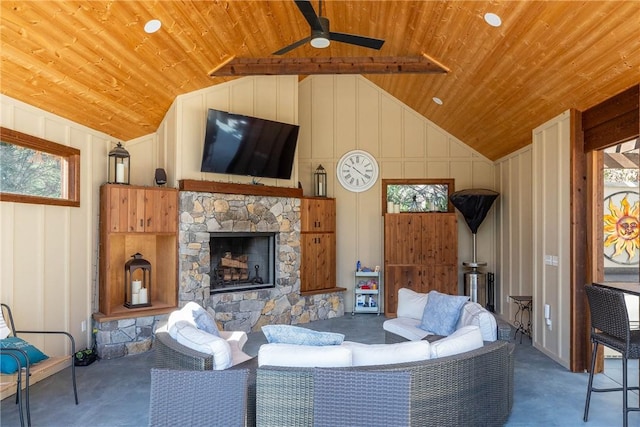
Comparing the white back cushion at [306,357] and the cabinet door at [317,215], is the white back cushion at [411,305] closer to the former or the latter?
the cabinet door at [317,215]

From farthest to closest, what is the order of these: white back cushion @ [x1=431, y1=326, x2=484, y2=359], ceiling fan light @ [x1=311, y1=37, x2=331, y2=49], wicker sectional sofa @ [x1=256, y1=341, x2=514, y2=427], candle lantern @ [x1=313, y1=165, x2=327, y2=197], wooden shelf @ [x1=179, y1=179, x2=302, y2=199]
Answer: candle lantern @ [x1=313, y1=165, x2=327, y2=197] → wooden shelf @ [x1=179, y1=179, x2=302, y2=199] → ceiling fan light @ [x1=311, y1=37, x2=331, y2=49] → white back cushion @ [x1=431, y1=326, x2=484, y2=359] → wicker sectional sofa @ [x1=256, y1=341, x2=514, y2=427]

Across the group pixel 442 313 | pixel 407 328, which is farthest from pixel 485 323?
pixel 407 328

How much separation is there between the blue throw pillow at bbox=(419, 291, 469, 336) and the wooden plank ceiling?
88.8 inches

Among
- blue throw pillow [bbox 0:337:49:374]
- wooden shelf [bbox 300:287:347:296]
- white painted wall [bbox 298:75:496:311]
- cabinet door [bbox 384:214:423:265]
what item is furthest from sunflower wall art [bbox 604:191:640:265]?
blue throw pillow [bbox 0:337:49:374]

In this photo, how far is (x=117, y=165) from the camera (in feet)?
17.2

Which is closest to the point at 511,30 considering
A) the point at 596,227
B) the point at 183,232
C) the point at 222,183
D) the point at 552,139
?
the point at 552,139

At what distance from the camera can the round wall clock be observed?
766 centimetres

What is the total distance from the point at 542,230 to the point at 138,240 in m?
4.94

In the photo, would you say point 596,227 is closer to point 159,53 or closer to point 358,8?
point 358,8

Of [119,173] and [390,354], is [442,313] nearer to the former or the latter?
[390,354]

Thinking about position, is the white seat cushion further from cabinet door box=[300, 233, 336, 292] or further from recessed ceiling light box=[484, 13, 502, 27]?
cabinet door box=[300, 233, 336, 292]

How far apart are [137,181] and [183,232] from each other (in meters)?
1.13

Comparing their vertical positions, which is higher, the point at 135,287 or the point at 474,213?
the point at 474,213

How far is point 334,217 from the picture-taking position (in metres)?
7.34
